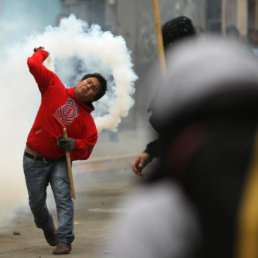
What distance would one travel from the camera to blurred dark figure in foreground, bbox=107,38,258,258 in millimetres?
1576

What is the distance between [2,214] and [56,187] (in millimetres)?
1437

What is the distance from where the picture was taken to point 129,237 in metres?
1.69

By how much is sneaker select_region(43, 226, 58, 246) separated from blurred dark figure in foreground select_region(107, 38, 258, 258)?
427 cm

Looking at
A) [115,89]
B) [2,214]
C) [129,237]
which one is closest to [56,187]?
[2,214]

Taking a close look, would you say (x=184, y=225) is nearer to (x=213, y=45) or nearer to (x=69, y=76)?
(x=213, y=45)

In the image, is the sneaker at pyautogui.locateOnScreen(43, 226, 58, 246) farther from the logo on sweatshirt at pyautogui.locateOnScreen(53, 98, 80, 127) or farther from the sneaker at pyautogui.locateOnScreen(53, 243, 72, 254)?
the logo on sweatshirt at pyautogui.locateOnScreen(53, 98, 80, 127)

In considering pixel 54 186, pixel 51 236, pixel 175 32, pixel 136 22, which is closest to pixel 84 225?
pixel 51 236

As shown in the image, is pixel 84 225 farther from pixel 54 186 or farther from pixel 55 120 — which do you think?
pixel 55 120

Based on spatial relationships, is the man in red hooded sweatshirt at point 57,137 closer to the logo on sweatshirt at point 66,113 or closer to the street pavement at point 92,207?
the logo on sweatshirt at point 66,113

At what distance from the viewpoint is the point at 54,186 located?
222 inches

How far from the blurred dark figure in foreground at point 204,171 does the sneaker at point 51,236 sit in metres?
4.27

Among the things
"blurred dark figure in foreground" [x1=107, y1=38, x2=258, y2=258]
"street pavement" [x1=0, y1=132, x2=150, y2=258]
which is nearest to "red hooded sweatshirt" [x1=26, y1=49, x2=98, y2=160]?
"street pavement" [x1=0, y1=132, x2=150, y2=258]

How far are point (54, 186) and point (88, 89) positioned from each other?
708mm

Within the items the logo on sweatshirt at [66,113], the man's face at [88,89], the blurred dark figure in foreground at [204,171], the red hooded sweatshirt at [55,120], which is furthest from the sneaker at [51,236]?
the blurred dark figure in foreground at [204,171]
